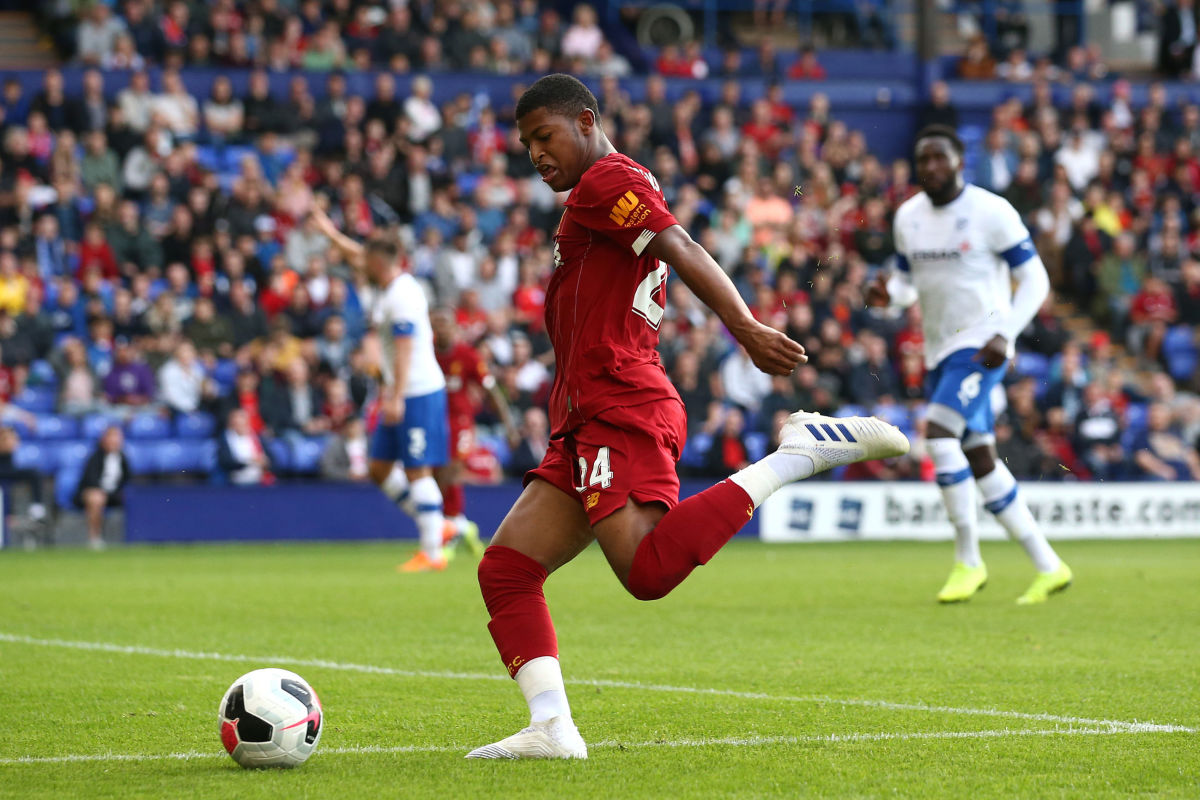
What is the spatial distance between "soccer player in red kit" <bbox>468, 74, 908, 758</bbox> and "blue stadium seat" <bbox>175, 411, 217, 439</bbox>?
13777 mm

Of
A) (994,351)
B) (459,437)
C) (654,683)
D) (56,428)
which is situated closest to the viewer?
(654,683)

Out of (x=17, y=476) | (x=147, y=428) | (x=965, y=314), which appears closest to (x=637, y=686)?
(x=965, y=314)

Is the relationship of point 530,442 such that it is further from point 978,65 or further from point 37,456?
point 978,65

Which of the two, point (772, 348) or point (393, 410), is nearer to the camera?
point (772, 348)

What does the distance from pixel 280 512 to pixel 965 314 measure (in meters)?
9.56

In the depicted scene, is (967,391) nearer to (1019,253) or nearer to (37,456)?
(1019,253)

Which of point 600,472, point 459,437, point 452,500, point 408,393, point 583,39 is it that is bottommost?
point 452,500

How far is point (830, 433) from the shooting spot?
518cm

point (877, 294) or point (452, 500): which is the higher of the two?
point (877, 294)

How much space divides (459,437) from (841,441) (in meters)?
10.4

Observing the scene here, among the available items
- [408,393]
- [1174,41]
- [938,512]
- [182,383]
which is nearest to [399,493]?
[408,393]

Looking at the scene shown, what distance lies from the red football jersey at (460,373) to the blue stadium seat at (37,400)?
5344 millimetres

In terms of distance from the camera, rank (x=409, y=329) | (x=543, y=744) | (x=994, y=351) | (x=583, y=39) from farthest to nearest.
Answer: (x=583, y=39)
(x=409, y=329)
(x=994, y=351)
(x=543, y=744)

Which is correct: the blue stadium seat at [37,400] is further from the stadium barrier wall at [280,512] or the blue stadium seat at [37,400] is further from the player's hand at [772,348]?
the player's hand at [772,348]
